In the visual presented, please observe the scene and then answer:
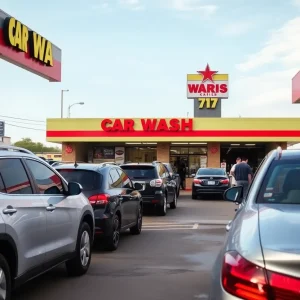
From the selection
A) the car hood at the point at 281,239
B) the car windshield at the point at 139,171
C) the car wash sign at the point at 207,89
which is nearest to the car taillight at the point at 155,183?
the car windshield at the point at 139,171

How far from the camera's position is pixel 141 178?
15102 mm

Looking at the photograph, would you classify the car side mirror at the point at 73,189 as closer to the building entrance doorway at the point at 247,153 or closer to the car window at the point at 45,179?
the car window at the point at 45,179

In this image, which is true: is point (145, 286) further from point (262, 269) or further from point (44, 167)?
point (262, 269)

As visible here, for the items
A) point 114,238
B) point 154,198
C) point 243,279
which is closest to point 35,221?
point 243,279

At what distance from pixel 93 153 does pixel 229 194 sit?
93.4 ft

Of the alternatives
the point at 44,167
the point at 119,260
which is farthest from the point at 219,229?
the point at 44,167

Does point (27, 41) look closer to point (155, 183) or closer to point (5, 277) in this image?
point (155, 183)

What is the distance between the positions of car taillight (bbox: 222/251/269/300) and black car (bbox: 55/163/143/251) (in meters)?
6.01

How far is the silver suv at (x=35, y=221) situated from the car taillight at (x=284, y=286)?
2833mm

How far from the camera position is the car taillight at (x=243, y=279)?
2676mm

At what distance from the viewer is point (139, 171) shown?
15289 mm

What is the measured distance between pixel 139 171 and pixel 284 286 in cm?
1272

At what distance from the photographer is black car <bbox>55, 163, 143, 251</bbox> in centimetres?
880

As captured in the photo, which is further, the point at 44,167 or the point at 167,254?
the point at 167,254
